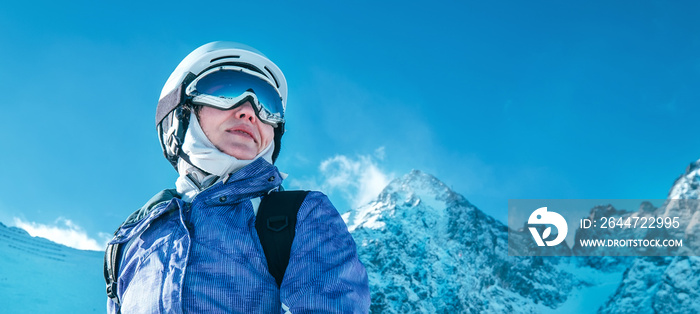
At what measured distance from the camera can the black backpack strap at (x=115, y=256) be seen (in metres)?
3.02

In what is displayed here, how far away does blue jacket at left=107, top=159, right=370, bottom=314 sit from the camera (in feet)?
7.84

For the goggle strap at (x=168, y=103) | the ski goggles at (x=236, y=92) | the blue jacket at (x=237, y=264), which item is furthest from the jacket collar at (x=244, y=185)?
the goggle strap at (x=168, y=103)

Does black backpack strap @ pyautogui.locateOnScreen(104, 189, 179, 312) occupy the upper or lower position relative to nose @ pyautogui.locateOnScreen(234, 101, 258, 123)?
lower

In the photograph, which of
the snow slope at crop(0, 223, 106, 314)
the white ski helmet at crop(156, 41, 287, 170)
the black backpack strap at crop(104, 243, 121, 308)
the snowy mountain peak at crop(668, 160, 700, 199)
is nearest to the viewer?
the black backpack strap at crop(104, 243, 121, 308)

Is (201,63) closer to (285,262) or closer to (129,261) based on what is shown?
(129,261)

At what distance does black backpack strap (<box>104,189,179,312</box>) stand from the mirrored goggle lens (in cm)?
65

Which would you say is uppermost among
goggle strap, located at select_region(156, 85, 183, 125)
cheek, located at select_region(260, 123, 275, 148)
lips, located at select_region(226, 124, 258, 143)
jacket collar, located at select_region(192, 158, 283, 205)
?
goggle strap, located at select_region(156, 85, 183, 125)

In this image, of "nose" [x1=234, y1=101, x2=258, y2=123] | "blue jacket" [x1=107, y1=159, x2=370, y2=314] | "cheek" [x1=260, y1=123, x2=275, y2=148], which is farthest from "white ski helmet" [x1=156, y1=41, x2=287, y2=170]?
"blue jacket" [x1=107, y1=159, x2=370, y2=314]

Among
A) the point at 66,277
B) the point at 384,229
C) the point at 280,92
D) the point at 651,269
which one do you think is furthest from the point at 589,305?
the point at 280,92

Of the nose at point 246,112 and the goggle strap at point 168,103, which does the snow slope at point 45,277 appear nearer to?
the goggle strap at point 168,103

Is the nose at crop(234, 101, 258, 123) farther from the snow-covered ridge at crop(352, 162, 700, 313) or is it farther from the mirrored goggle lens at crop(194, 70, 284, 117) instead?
the snow-covered ridge at crop(352, 162, 700, 313)

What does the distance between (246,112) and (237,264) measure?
1048 millimetres

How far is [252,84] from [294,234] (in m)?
1.25

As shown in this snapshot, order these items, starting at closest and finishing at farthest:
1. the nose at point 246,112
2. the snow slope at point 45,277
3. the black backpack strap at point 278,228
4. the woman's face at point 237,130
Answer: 1. the black backpack strap at point 278,228
2. the woman's face at point 237,130
3. the nose at point 246,112
4. the snow slope at point 45,277
